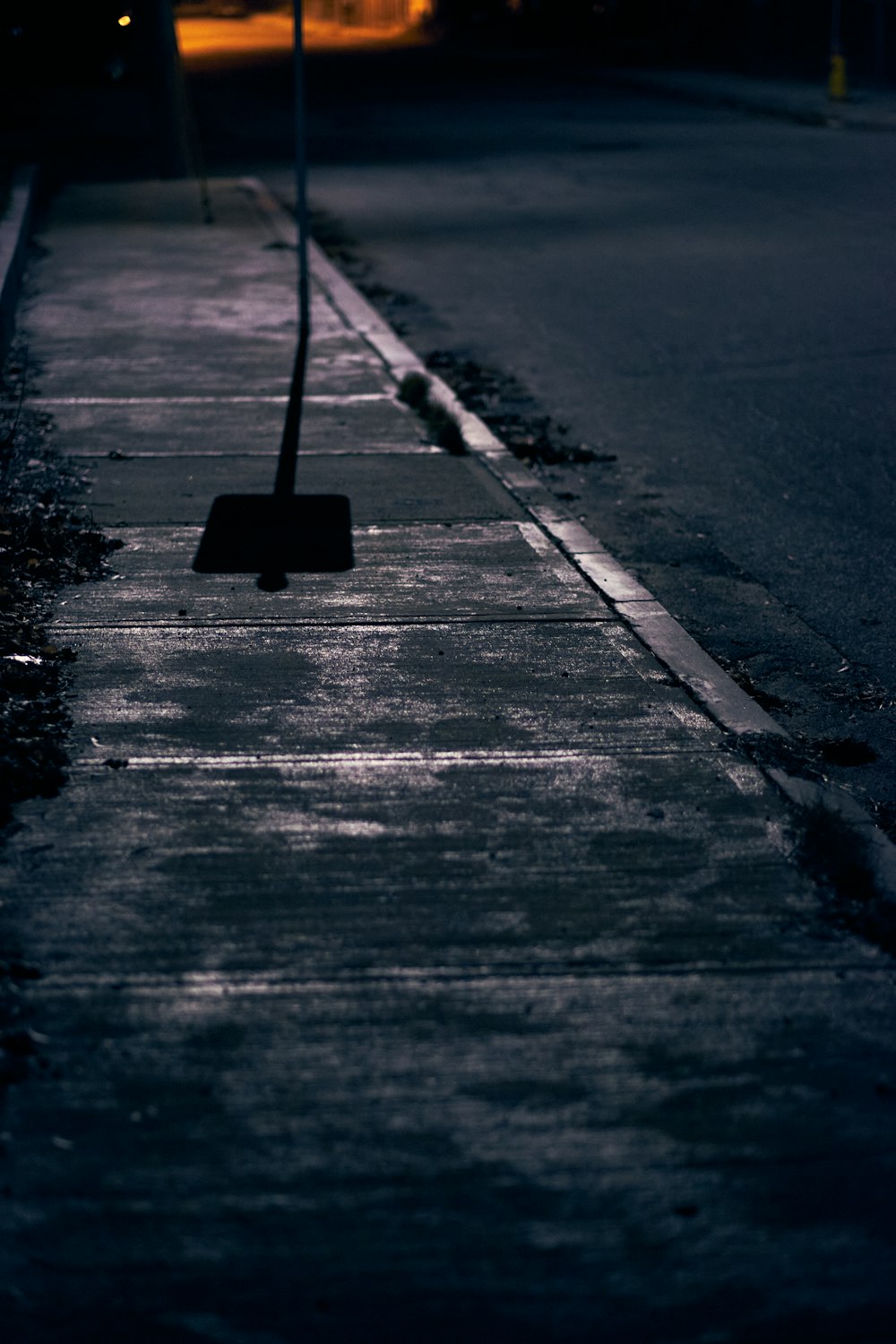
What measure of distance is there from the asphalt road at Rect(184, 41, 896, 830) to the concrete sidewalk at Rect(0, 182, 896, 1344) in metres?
0.79

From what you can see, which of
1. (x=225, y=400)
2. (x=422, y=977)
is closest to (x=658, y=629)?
(x=422, y=977)

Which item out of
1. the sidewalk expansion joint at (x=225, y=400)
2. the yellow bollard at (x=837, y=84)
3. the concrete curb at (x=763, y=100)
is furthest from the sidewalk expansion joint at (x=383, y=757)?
the yellow bollard at (x=837, y=84)

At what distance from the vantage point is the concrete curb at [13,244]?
1170cm

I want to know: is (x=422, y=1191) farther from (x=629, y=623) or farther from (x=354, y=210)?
(x=354, y=210)

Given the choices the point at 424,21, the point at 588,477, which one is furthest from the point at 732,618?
Result: the point at 424,21

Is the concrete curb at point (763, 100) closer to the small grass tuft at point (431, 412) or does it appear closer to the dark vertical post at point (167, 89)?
the dark vertical post at point (167, 89)

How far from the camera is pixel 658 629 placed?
19.6 feet

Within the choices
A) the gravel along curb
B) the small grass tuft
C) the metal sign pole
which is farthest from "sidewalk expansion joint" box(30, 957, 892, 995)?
A: the small grass tuft

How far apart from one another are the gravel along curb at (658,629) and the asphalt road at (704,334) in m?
0.22

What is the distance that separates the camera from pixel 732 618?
21.1 ft

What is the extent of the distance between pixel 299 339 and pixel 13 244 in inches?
183

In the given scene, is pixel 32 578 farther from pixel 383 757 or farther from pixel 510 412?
pixel 510 412

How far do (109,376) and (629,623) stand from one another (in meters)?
5.56

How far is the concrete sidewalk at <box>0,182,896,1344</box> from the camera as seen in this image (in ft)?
9.32
